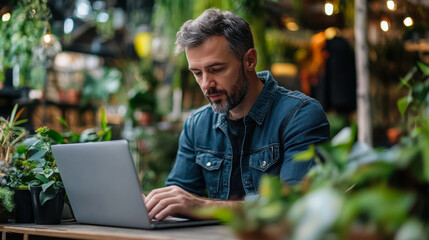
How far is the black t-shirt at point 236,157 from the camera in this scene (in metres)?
2.00

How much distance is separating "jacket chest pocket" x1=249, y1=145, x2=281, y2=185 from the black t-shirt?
0.07 metres

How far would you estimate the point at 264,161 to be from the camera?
190 centimetres

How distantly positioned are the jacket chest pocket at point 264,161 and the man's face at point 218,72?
0.21 metres

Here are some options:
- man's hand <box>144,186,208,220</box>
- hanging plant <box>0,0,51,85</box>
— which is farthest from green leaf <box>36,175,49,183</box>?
hanging plant <box>0,0,51,85</box>

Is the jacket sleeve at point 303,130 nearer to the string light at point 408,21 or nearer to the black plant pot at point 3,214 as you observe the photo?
the black plant pot at point 3,214

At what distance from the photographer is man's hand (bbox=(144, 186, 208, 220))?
142 cm

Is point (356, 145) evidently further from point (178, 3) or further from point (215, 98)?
point (178, 3)

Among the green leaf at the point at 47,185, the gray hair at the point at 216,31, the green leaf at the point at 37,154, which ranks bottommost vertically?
the green leaf at the point at 47,185

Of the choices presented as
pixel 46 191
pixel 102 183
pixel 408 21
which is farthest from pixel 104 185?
pixel 408 21

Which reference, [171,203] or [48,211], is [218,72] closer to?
[171,203]

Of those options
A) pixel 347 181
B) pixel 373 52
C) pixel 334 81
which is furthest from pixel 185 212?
pixel 373 52

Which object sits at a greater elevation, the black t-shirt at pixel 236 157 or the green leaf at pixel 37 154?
the green leaf at pixel 37 154

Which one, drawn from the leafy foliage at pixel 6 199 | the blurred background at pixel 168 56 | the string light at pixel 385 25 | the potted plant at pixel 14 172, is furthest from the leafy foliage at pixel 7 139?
the string light at pixel 385 25

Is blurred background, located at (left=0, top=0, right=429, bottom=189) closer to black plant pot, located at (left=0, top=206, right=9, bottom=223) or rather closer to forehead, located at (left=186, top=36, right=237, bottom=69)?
forehead, located at (left=186, top=36, right=237, bottom=69)
